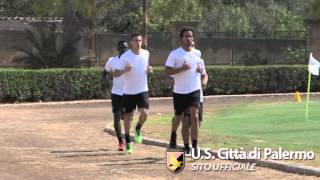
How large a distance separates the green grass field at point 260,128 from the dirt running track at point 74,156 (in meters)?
1.19

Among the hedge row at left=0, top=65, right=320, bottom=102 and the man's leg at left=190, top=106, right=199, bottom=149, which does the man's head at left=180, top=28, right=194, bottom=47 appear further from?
the hedge row at left=0, top=65, right=320, bottom=102

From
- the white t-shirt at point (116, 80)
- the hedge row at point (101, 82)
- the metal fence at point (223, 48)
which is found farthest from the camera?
the metal fence at point (223, 48)

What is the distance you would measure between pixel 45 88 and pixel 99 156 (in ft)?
43.7

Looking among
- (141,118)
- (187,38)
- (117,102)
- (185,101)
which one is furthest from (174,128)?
(187,38)

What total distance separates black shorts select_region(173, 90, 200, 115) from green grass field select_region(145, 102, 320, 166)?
1.18 meters

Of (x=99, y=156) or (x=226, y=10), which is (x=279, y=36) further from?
(x=99, y=156)

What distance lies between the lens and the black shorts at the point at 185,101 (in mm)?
11000

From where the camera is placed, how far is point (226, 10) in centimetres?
5978

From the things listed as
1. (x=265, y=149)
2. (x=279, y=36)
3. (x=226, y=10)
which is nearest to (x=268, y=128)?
(x=265, y=149)

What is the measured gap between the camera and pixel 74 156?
38.2ft

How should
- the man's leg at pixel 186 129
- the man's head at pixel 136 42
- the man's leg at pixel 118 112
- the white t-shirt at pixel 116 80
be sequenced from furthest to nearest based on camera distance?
1. the man's leg at pixel 118 112
2. the white t-shirt at pixel 116 80
3. the man's head at pixel 136 42
4. the man's leg at pixel 186 129

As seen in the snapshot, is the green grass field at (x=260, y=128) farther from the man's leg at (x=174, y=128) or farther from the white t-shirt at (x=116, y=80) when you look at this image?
the white t-shirt at (x=116, y=80)

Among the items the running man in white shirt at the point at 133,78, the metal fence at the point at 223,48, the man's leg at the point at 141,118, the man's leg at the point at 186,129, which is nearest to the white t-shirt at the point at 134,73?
the running man in white shirt at the point at 133,78

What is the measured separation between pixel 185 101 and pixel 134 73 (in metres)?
1.20
